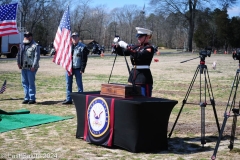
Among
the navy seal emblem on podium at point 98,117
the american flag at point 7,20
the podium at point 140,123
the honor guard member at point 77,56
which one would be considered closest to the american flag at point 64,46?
the honor guard member at point 77,56

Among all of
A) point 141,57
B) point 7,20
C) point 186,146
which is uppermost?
point 7,20

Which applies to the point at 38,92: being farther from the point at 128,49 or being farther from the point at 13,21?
the point at 128,49

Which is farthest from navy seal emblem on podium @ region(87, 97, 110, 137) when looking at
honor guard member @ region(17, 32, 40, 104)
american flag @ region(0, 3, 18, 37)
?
honor guard member @ region(17, 32, 40, 104)

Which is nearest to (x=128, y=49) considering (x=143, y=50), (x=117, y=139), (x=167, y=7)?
(x=143, y=50)

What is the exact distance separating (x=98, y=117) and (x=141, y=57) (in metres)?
1.27

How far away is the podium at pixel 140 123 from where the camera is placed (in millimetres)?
5961

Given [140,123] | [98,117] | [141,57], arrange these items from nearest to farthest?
[140,123] → [98,117] → [141,57]

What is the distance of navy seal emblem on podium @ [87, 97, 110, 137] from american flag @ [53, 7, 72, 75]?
426 centimetres

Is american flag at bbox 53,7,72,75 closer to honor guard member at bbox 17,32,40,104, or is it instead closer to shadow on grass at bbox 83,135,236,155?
honor guard member at bbox 17,32,40,104

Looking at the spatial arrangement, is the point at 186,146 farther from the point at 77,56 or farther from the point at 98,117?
the point at 77,56

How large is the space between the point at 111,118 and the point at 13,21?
4783 mm

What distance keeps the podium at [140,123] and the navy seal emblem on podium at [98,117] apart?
0.43 ft

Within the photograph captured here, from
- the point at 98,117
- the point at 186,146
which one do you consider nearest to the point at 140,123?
the point at 98,117

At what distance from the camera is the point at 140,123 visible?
5.99 m
